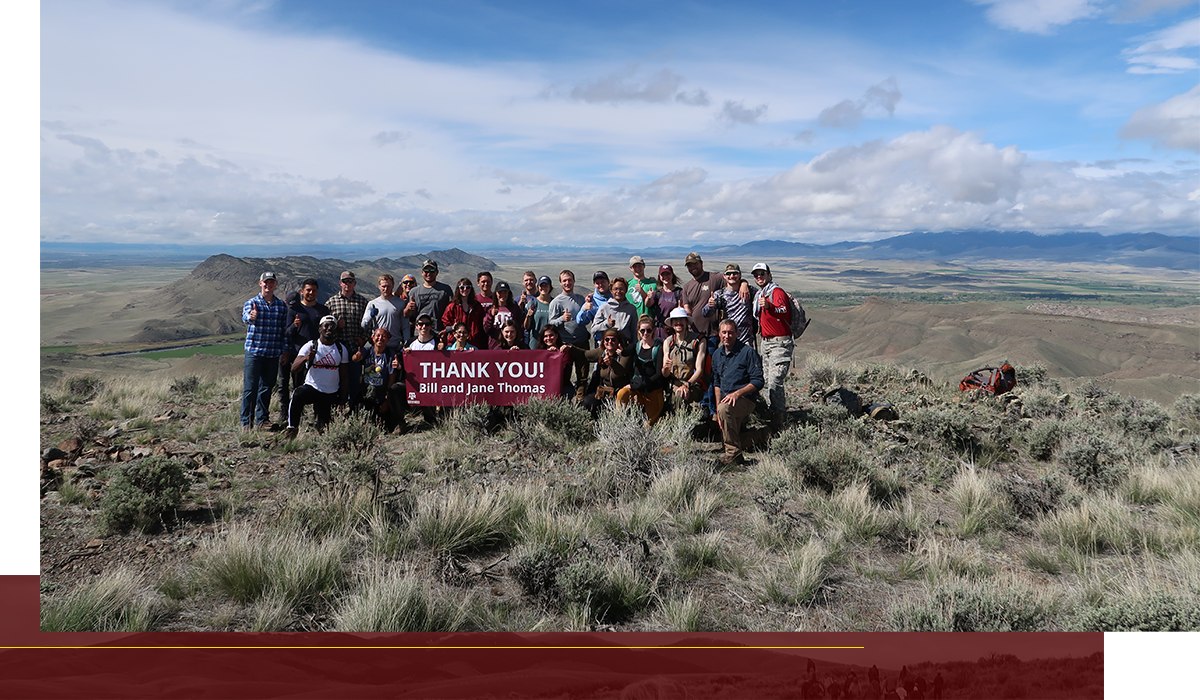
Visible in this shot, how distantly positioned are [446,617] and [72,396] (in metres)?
11.1

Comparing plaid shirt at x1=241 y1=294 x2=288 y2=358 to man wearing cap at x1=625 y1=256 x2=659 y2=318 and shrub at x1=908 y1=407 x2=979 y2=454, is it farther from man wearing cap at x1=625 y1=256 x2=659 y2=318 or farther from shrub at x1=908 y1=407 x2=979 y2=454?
shrub at x1=908 y1=407 x2=979 y2=454

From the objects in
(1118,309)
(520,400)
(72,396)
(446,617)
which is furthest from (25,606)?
(1118,309)

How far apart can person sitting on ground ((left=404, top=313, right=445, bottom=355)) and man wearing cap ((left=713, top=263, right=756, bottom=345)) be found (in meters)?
3.88

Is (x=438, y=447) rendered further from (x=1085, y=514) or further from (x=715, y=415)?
(x=1085, y=514)

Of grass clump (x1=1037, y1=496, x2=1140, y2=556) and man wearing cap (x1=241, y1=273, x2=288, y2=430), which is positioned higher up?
man wearing cap (x1=241, y1=273, x2=288, y2=430)

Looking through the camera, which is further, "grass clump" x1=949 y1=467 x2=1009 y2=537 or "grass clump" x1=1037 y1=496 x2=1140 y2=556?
"grass clump" x1=949 y1=467 x2=1009 y2=537

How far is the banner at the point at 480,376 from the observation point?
26.0 ft

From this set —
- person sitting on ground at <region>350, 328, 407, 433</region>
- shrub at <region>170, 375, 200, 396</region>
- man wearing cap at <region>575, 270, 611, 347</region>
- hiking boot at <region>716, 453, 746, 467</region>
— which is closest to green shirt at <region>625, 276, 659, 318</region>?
man wearing cap at <region>575, 270, 611, 347</region>

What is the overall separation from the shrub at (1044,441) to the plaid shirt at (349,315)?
889cm

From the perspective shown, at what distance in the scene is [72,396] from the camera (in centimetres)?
1066

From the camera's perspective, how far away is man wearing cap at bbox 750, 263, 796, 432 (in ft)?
25.1

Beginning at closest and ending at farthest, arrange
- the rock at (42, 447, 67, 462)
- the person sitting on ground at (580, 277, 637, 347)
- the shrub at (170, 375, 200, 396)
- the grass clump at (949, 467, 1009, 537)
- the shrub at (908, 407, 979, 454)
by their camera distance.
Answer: the grass clump at (949, 467, 1009, 537) → the rock at (42, 447, 67, 462) → the shrub at (908, 407, 979, 454) → the person sitting on ground at (580, 277, 637, 347) → the shrub at (170, 375, 200, 396)

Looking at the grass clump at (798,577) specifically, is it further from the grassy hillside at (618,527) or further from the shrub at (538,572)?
the shrub at (538,572)

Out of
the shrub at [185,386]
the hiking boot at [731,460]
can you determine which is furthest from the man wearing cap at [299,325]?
the hiking boot at [731,460]
